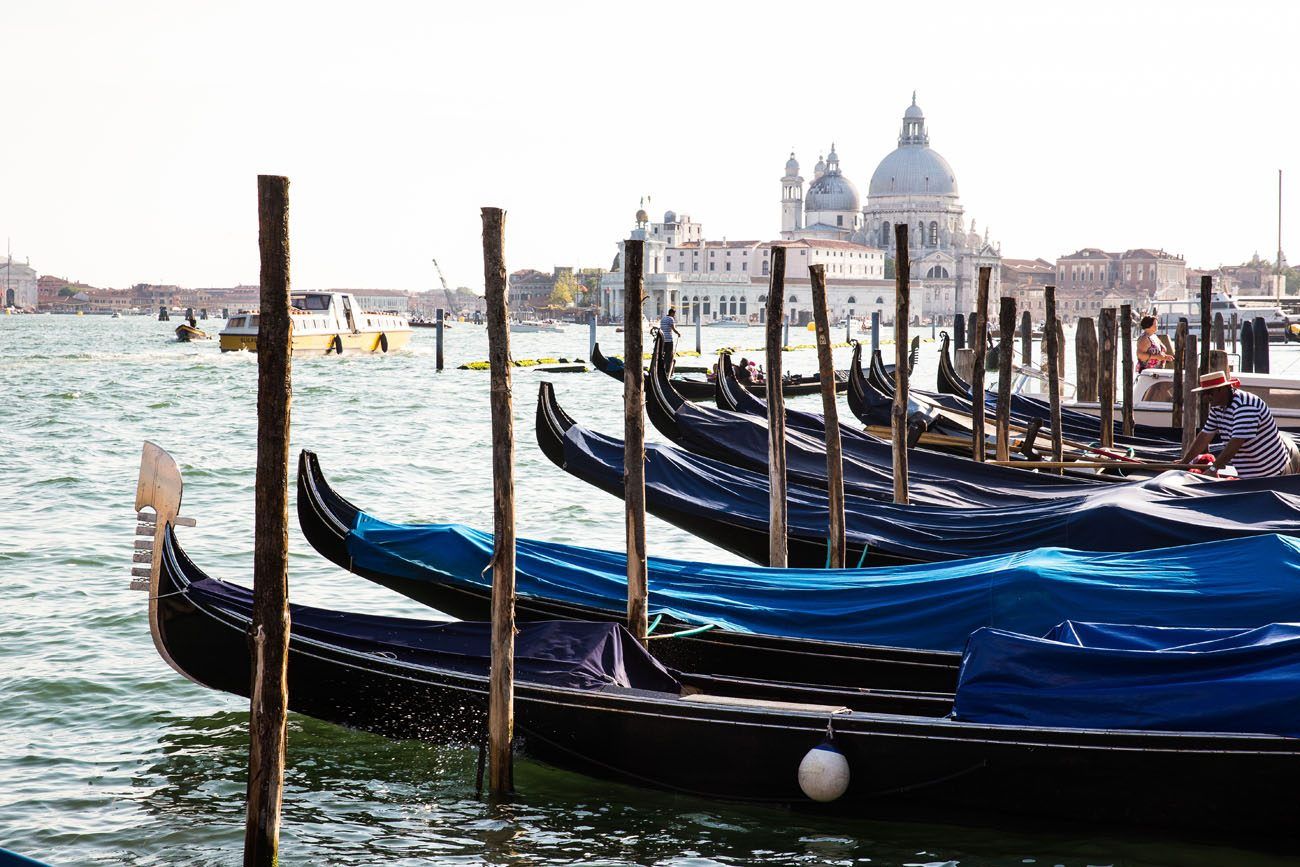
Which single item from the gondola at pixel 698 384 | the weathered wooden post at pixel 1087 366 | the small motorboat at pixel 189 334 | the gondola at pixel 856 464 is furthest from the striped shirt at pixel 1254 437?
the small motorboat at pixel 189 334

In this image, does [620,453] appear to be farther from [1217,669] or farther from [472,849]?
[1217,669]

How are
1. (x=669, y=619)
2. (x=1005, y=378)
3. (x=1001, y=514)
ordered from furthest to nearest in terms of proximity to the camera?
(x=1005, y=378) → (x=1001, y=514) → (x=669, y=619)

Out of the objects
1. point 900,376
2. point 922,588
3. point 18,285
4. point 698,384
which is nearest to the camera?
point 922,588

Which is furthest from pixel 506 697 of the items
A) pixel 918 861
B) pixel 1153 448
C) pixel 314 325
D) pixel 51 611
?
pixel 314 325

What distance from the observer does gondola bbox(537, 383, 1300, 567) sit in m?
4.88

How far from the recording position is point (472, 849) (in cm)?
344

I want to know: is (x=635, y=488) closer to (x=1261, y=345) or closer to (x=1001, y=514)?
(x=1001, y=514)

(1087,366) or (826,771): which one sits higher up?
(1087,366)

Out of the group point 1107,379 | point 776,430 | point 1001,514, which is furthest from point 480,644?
point 1107,379

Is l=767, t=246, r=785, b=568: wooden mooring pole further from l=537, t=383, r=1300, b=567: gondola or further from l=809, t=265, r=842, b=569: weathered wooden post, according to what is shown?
l=537, t=383, r=1300, b=567: gondola

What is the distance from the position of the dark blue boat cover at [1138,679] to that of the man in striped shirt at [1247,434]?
2.89 metres

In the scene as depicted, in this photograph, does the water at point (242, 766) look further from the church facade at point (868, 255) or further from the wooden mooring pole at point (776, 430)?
the church facade at point (868, 255)

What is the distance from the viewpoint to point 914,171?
72.6 m

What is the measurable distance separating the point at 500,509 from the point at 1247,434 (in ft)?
12.2
